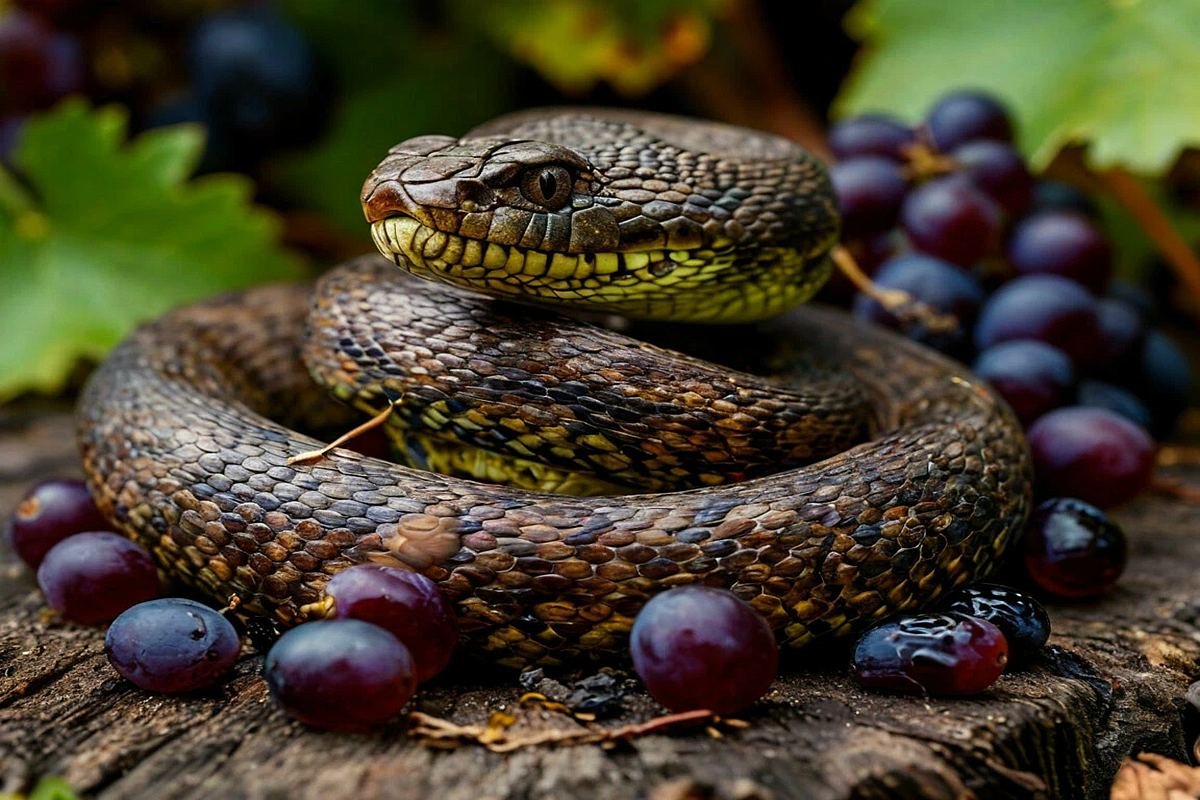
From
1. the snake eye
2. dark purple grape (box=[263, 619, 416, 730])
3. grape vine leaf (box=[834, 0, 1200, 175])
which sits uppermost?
grape vine leaf (box=[834, 0, 1200, 175])

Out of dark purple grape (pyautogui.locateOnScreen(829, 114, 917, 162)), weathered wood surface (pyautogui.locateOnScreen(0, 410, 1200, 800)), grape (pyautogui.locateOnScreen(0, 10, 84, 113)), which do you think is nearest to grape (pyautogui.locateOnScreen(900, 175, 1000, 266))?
dark purple grape (pyautogui.locateOnScreen(829, 114, 917, 162))

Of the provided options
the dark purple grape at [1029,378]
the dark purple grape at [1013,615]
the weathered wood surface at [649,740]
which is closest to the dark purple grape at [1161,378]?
the dark purple grape at [1029,378]

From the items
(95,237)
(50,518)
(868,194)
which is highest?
(868,194)

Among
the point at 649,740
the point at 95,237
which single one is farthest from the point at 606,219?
the point at 95,237

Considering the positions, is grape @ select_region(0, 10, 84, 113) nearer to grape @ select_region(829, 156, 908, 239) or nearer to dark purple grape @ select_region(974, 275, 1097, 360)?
grape @ select_region(829, 156, 908, 239)

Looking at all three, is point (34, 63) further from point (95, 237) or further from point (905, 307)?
point (905, 307)
